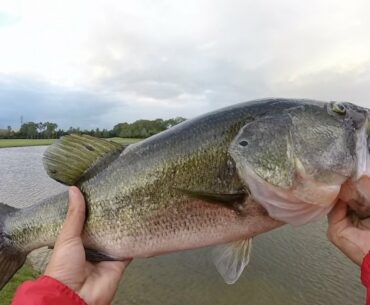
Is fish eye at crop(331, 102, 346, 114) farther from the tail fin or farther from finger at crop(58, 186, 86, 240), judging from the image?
the tail fin

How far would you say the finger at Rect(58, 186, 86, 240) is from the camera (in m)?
3.36

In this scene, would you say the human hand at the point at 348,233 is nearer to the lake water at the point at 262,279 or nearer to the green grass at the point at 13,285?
the green grass at the point at 13,285

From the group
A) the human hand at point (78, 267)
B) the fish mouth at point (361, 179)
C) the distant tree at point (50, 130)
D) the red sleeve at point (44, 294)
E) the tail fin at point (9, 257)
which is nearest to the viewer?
the red sleeve at point (44, 294)

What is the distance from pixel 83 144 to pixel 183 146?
1.01 meters

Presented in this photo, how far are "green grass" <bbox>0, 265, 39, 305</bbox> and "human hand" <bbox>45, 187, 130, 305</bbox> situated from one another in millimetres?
5271

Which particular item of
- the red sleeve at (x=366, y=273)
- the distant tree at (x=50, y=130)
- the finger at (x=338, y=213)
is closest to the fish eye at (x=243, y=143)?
the finger at (x=338, y=213)

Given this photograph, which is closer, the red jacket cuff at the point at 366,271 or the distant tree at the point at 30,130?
the red jacket cuff at the point at 366,271

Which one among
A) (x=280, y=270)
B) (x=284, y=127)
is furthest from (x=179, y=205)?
(x=280, y=270)

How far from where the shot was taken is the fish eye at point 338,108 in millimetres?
2860

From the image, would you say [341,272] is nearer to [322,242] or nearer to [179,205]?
[322,242]

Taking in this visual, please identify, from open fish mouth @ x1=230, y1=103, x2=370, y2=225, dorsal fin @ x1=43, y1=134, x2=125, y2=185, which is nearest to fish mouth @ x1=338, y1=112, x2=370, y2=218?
open fish mouth @ x1=230, y1=103, x2=370, y2=225

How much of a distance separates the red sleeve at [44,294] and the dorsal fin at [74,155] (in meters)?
1.03

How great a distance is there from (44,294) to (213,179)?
1336 mm

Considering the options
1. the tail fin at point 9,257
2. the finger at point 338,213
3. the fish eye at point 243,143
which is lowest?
the tail fin at point 9,257
